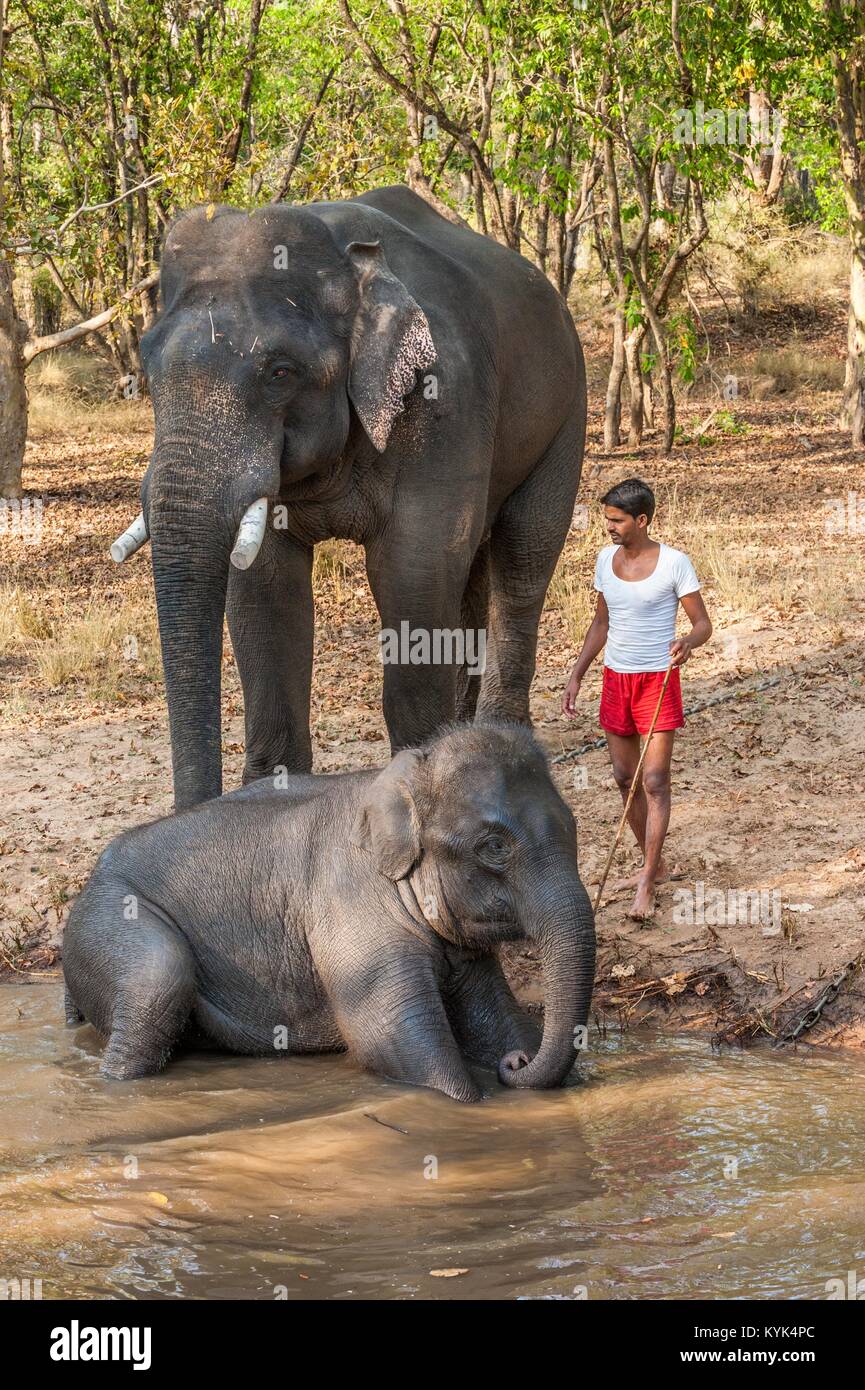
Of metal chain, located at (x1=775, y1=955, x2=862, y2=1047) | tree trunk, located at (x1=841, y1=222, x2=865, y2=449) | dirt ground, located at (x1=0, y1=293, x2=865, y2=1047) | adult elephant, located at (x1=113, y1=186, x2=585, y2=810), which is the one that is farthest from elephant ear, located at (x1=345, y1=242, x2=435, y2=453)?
tree trunk, located at (x1=841, y1=222, x2=865, y2=449)

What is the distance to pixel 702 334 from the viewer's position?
91.6ft

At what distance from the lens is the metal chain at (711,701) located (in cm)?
989

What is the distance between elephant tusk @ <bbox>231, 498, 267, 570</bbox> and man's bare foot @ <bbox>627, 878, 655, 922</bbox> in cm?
233

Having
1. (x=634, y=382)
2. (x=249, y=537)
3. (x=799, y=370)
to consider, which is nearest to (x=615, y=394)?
A: (x=634, y=382)

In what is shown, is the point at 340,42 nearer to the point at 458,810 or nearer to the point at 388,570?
the point at 388,570

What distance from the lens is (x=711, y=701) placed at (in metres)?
10.7

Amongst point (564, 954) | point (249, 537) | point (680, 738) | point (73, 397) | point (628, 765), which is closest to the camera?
point (564, 954)

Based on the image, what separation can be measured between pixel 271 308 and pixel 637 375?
561 inches

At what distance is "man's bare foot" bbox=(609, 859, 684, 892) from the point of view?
8.18 meters

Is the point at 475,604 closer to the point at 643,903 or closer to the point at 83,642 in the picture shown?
the point at 643,903

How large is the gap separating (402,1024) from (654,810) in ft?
6.49

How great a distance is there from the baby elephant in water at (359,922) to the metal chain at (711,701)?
3.14 meters

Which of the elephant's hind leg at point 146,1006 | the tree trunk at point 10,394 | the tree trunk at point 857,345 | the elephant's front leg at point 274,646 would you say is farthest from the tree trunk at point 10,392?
the elephant's hind leg at point 146,1006

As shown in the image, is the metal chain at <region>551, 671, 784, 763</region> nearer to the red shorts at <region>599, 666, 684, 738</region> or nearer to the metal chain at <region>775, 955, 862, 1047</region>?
the red shorts at <region>599, 666, 684, 738</region>
